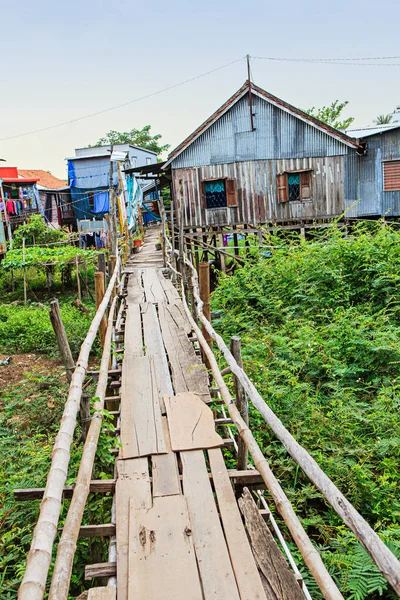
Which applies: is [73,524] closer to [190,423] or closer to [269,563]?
[269,563]

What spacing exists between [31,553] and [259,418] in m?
3.92

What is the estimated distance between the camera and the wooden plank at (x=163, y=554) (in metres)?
2.30

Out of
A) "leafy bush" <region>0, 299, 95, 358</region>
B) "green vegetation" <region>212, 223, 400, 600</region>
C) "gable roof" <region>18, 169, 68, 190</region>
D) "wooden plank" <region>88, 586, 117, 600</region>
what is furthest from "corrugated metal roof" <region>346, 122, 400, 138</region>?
"gable roof" <region>18, 169, 68, 190</region>

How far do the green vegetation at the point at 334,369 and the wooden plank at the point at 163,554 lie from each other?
1.45 m

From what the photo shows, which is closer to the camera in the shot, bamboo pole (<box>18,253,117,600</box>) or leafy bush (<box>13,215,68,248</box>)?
bamboo pole (<box>18,253,117,600</box>)

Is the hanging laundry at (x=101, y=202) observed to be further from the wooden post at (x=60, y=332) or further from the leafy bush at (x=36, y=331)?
the wooden post at (x=60, y=332)

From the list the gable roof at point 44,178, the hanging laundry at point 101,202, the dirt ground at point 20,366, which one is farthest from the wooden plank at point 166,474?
the gable roof at point 44,178

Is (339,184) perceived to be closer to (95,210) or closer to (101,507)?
(101,507)

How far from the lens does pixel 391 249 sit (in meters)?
9.31

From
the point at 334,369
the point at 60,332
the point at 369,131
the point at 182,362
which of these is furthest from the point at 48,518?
the point at 369,131

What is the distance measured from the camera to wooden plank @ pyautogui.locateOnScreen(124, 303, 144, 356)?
5.80 meters

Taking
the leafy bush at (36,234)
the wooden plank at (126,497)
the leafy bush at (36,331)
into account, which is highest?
the leafy bush at (36,234)

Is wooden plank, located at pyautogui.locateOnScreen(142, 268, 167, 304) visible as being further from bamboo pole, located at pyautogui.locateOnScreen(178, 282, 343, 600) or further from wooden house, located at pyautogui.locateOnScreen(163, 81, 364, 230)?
bamboo pole, located at pyautogui.locateOnScreen(178, 282, 343, 600)

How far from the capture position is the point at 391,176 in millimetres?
14945
